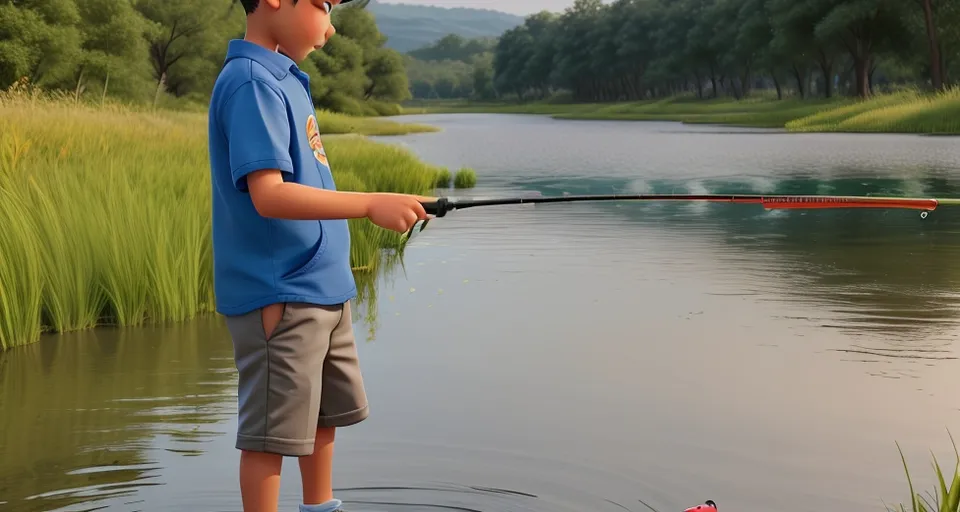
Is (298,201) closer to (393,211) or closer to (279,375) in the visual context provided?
(393,211)

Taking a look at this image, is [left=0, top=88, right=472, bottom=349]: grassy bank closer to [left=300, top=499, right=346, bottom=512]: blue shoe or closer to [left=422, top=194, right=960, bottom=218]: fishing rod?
[left=300, top=499, right=346, bottom=512]: blue shoe

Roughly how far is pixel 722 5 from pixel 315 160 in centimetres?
8851

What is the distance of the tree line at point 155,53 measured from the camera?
37000 mm

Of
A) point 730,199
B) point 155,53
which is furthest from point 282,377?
point 155,53

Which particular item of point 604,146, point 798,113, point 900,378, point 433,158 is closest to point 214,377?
point 900,378

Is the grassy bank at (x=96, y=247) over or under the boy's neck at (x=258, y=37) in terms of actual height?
under

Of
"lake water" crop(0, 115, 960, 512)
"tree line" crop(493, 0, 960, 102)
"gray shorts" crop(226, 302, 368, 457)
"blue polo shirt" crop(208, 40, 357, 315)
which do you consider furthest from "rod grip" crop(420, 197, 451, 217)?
A: "tree line" crop(493, 0, 960, 102)

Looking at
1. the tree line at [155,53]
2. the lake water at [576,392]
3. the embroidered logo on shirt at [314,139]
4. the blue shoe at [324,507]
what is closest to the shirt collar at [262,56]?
the embroidered logo on shirt at [314,139]

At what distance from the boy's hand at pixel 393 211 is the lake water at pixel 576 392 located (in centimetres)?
126

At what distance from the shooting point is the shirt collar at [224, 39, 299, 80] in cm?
317

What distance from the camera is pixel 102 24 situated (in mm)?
45219

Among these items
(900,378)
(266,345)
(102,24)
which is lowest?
(900,378)

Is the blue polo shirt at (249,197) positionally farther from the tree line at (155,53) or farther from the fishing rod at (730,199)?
the tree line at (155,53)

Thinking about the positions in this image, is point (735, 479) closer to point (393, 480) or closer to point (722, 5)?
point (393, 480)
